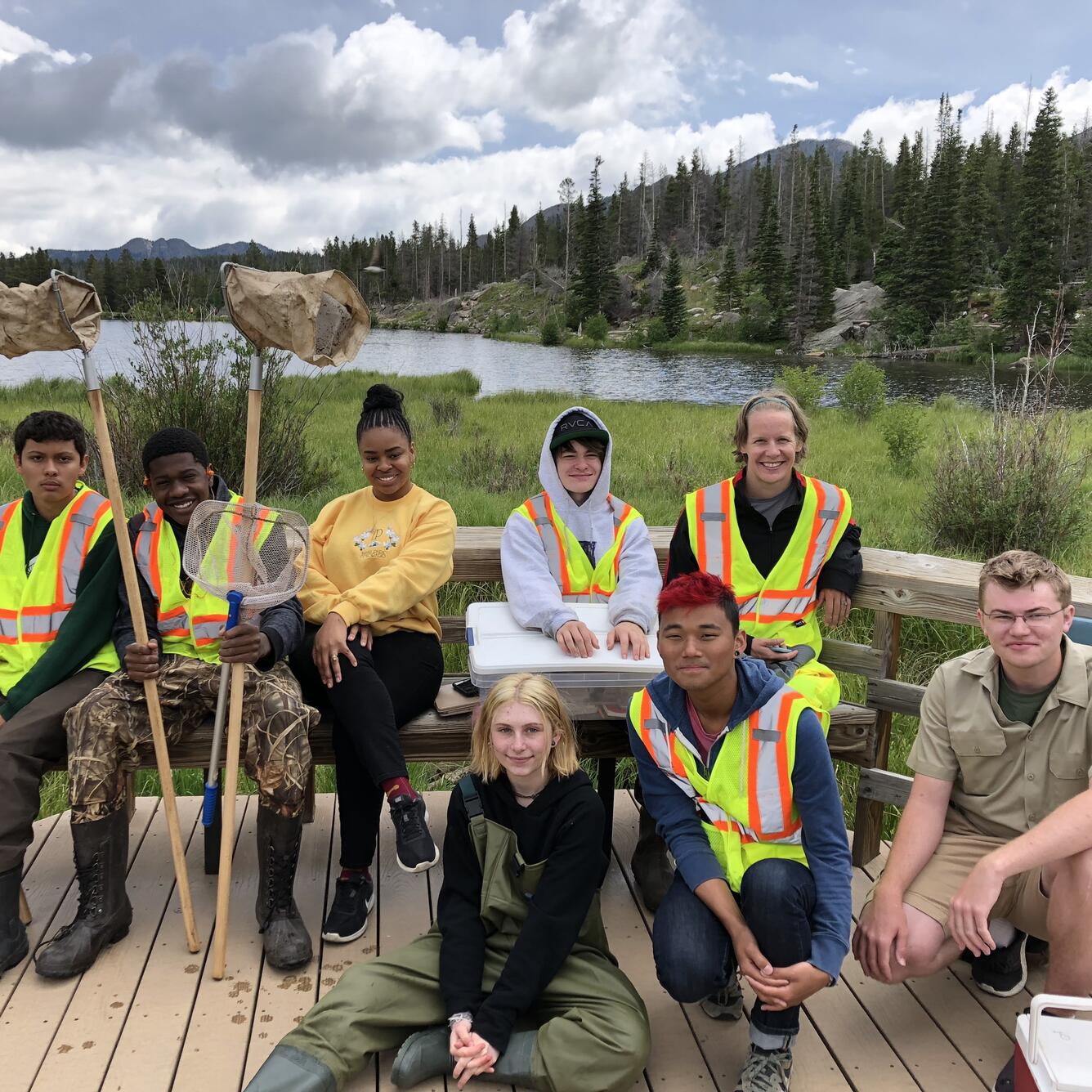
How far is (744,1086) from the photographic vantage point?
2000 millimetres

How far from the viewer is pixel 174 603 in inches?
107

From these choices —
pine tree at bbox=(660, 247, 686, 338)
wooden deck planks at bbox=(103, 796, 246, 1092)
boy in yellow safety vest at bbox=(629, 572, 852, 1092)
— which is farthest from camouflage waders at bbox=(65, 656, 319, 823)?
pine tree at bbox=(660, 247, 686, 338)

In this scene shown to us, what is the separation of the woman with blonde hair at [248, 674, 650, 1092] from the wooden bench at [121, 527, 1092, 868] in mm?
519

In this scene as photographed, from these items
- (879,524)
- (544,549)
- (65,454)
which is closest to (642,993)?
(544,549)

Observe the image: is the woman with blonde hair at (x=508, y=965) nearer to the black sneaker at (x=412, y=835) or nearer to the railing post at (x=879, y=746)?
the black sneaker at (x=412, y=835)

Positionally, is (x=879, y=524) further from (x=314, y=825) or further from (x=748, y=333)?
(x=748, y=333)

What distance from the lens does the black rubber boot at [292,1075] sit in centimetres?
192

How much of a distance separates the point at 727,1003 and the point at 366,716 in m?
1.25

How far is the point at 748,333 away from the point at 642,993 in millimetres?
58946

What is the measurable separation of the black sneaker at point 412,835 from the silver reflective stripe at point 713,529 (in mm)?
1190

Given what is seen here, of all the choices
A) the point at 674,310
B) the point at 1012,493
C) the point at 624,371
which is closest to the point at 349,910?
the point at 1012,493

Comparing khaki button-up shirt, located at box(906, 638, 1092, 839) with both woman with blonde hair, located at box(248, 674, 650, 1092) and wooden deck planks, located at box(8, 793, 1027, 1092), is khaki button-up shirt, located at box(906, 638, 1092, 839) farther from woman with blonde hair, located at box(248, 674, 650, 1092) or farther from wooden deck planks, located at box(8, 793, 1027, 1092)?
woman with blonde hair, located at box(248, 674, 650, 1092)

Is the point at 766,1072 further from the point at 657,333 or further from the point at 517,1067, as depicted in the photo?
the point at 657,333

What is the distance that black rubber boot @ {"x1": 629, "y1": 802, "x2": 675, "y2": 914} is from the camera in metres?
2.81
